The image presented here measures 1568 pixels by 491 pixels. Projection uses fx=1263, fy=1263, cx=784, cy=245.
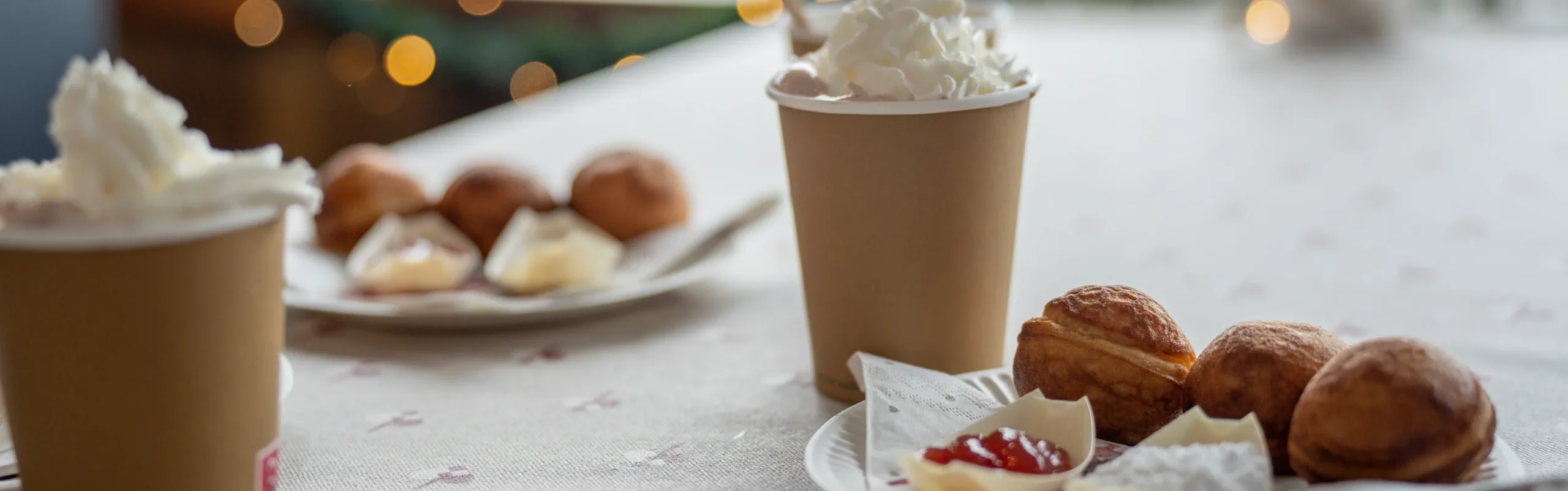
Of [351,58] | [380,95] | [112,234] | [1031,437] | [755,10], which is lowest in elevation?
[380,95]

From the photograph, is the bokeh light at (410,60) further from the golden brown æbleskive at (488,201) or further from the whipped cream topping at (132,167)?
the whipped cream topping at (132,167)

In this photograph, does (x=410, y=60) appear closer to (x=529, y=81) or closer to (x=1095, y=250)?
(x=529, y=81)

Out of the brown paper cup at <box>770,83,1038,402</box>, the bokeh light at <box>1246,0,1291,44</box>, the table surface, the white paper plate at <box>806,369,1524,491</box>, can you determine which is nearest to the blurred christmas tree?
the table surface

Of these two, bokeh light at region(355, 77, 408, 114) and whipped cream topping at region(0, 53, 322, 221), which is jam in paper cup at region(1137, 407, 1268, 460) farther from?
bokeh light at region(355, 77, 408, 114)

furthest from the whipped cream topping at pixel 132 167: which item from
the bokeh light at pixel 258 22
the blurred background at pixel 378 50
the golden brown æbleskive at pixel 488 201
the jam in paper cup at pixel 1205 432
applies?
the bokeh light at pixel 258 22

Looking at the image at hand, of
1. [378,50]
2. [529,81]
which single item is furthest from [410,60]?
[529,81]

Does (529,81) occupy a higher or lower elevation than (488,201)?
lower
